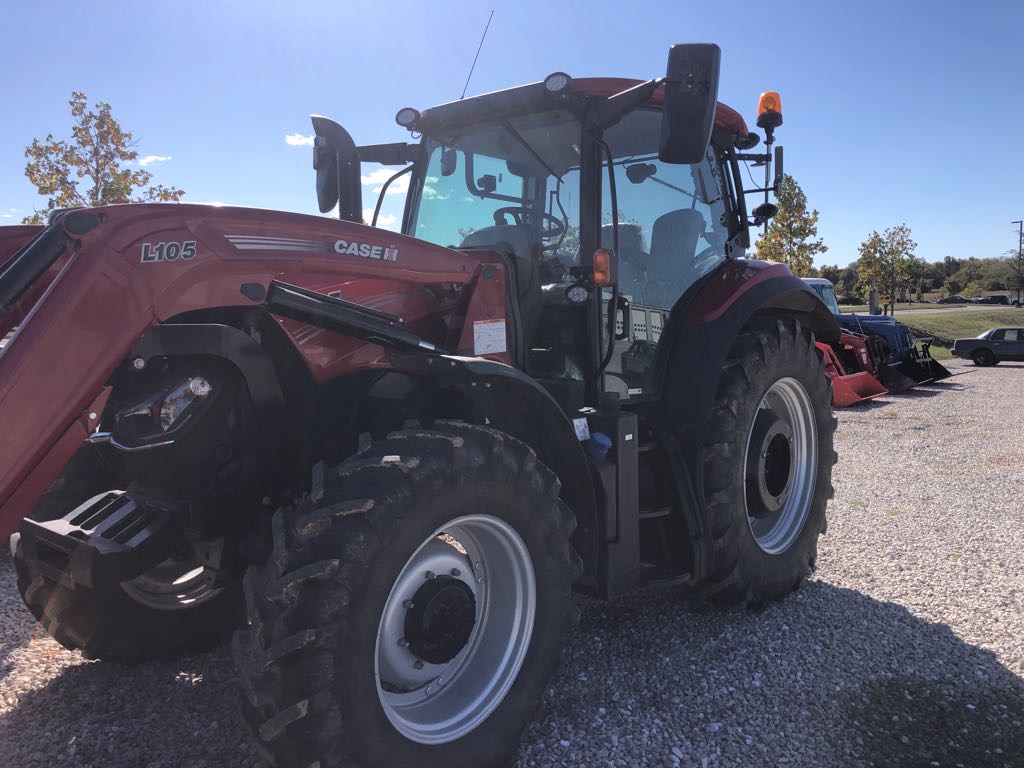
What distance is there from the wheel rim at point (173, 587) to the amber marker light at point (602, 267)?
2040mm

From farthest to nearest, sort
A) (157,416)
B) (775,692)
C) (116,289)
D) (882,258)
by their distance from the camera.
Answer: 1. (882,258)
2. (775,692)
3. (157,416)
4. (116,289)

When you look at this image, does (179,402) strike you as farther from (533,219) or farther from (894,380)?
(894,380)

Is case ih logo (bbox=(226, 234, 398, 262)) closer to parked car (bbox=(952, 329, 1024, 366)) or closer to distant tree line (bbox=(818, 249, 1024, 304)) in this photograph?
parked car (bbox=(952, 329, 1024, 366))

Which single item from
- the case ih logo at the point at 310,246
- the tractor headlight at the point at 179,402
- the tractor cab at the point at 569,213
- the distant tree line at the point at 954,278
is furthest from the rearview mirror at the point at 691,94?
the distant tree line at the point at 954,278

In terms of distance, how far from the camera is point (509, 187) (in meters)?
3.66

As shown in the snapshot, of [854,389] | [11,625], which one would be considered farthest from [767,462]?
[854,389]

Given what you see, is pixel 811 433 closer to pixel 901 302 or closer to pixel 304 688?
pixel 304 688

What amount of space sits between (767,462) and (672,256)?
126cm

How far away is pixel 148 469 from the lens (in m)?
2.48

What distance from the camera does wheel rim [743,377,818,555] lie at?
3.99 meters

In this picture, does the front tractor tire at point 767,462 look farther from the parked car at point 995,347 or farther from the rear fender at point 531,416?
the parked car at point 995,347

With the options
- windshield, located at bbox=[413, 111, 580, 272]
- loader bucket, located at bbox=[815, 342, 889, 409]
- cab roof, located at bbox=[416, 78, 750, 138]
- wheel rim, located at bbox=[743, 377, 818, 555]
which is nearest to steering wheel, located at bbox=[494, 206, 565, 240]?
windshield, located at bbox=[413, 111, 580, 272]

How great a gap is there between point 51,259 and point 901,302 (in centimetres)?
7175

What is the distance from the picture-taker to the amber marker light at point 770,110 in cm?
412
